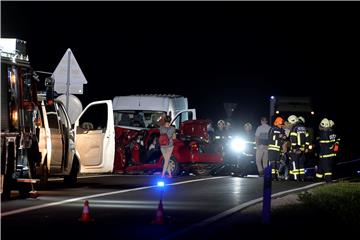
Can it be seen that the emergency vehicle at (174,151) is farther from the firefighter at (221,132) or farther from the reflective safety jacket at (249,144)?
the reflective safety jacket at (249,144)

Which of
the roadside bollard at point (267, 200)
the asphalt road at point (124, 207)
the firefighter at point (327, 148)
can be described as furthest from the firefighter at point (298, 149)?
the roadside bollard at point (267, 200)

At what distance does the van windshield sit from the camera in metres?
32.3

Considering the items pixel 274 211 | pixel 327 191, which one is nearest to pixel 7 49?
pixel 274 211

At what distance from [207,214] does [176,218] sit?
858mm

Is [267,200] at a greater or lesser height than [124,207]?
greater

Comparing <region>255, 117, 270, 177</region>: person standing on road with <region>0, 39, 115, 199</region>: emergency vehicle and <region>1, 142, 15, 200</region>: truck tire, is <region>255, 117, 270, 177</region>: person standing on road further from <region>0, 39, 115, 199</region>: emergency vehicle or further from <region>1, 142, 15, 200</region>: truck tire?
<region>1, 142, 15, 200</region>: truck tire

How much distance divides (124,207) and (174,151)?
35.5 ft

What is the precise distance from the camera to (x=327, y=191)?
20.5 m

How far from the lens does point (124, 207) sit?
54.9 feet

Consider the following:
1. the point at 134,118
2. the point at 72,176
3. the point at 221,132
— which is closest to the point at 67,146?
the point at 72,176

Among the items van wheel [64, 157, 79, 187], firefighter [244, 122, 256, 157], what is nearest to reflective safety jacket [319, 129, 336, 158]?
firefighter [244, 122, 256, 157]

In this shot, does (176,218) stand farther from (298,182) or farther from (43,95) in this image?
(298,182)

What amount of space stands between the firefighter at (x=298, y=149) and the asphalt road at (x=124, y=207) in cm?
198

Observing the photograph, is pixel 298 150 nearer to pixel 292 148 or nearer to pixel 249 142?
pixel 292 148
